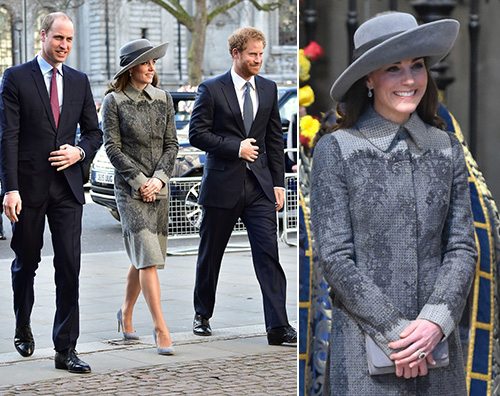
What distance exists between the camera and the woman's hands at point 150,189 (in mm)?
6766

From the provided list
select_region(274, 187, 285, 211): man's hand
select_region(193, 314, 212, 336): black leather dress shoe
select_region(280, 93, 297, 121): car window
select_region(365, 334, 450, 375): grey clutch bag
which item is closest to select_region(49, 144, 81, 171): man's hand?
select_region(274, 187, 285, 211): man's hand

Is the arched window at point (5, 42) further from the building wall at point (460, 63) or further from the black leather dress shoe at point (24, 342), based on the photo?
the building wall at point (460, 63)

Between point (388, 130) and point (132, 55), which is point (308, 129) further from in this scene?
point (132, 55)

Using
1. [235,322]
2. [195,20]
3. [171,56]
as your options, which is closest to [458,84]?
[235,322]

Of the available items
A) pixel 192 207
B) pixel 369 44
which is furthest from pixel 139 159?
pixel 192 207

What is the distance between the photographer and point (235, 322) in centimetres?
791

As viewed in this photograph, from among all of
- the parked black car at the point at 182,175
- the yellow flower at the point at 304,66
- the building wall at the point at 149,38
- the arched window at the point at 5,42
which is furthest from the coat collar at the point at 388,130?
the arched window at the point at 5,42

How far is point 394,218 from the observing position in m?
3.20

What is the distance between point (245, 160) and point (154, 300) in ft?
3.42

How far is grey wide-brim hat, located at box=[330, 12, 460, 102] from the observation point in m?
3.12

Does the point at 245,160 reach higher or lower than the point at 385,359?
higher

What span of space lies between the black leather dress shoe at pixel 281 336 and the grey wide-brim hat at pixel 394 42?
3.92 metres

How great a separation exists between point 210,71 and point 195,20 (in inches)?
1006

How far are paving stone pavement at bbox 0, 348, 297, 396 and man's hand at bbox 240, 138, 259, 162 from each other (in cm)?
126
